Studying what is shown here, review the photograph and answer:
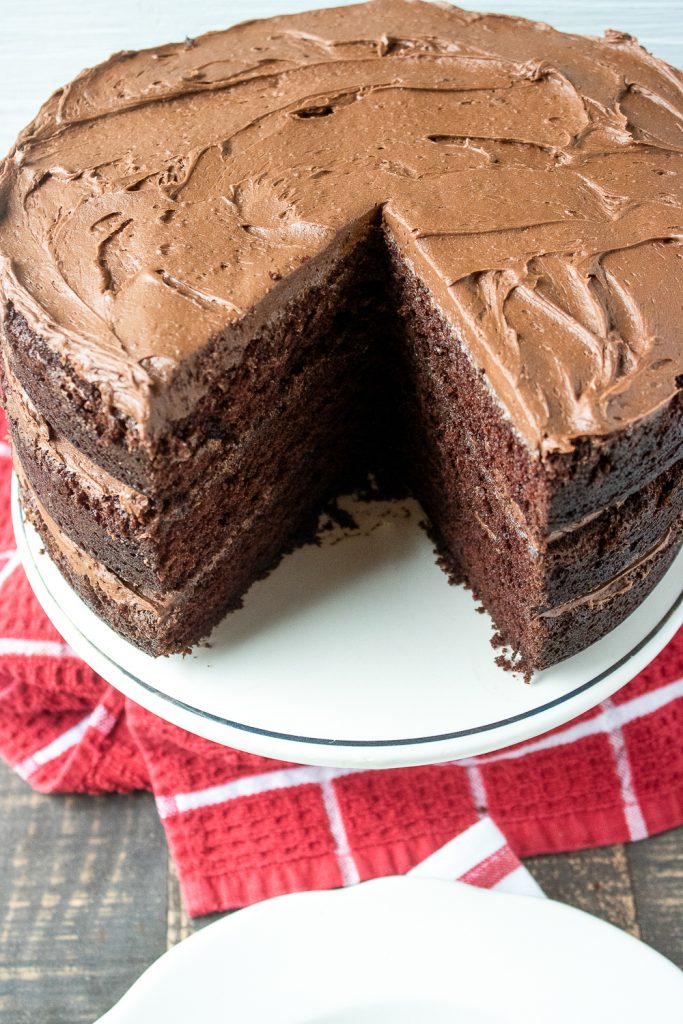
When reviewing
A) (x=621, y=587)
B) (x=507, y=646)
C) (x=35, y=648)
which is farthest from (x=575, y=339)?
(x=35, y=648)

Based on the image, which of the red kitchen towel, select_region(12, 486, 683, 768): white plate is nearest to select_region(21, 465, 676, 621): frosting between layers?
select_region(12, 486, 683, 768): white plate

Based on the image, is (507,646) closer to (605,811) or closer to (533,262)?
(605,811)

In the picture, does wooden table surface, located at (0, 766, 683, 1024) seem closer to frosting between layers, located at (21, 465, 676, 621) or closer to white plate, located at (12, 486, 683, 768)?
white plate, located at (12, 486, 683, 768)

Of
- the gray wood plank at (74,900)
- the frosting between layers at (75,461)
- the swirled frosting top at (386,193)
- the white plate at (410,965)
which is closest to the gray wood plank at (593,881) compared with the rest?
the white plate at (410,965)

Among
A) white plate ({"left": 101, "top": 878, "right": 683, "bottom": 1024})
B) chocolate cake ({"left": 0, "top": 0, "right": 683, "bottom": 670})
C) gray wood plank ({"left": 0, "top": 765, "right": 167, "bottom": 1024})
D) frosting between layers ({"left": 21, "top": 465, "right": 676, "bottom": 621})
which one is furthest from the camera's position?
gray wood plank ({"left": 0, "top": 765, "right": 167, "bottom": 1024})

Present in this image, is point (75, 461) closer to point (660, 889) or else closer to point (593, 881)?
point (593, 881)

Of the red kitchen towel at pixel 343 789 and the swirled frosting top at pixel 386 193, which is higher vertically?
the swirled frosting top at pixel 386 193

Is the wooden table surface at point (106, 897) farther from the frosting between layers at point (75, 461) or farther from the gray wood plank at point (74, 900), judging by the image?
the frosting between layers at point (75, 461)

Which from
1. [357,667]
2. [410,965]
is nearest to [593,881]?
[410,965]
